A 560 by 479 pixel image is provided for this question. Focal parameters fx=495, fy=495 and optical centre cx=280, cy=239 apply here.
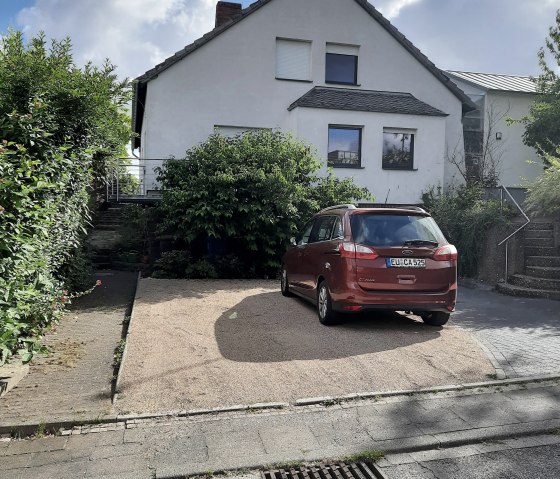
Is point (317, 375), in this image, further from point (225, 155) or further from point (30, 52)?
point (225, 155)

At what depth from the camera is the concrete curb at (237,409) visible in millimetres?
3902

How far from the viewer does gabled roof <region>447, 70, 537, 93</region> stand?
24727mm

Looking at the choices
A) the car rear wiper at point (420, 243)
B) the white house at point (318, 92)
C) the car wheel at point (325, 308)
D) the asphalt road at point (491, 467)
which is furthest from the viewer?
the white house at point (318, 92)

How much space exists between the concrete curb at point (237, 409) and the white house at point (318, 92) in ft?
42.3

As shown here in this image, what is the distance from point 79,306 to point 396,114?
42.1 feet

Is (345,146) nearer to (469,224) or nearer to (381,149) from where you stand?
(381,149)

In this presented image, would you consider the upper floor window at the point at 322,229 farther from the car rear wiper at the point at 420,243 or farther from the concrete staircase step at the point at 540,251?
the concrete staircase step at the point at 540,251

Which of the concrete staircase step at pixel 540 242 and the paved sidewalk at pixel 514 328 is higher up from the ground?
the concrete staircase step at pixel 540 242

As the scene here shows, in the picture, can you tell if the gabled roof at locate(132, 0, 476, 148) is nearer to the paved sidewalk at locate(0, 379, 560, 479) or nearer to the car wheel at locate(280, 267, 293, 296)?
the car wheel at locate(280, 267, 293, 296)

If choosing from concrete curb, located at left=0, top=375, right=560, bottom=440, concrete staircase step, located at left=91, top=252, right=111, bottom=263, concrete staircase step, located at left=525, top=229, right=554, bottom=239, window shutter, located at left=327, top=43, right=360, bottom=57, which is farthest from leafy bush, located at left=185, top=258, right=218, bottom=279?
window shutter, located at left=327, top=43, right=360, bottom=57

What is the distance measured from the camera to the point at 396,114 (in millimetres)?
17484

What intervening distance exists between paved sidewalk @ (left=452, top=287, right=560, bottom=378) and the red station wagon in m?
0.82

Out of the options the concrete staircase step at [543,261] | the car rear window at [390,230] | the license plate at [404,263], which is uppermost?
the car rear window at [390,230]

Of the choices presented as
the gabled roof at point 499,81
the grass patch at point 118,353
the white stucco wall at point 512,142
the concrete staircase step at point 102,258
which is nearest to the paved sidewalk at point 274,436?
the grass patch at point 118,353
